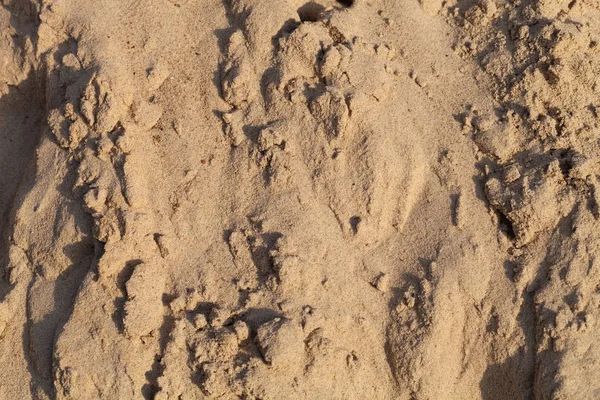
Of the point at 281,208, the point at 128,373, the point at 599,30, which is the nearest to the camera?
the point at 128,373

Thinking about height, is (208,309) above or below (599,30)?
below

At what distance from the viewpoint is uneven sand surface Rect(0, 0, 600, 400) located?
8.24 feet

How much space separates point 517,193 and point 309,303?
3.22 feet

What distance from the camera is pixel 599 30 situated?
286 centimetres

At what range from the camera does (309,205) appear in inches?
106

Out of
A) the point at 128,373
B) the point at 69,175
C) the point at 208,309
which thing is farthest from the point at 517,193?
the point at 69,175

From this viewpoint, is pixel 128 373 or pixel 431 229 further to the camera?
pixel 431 229

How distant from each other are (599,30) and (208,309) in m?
2.15

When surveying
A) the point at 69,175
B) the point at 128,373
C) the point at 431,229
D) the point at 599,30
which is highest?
the point at 599,30

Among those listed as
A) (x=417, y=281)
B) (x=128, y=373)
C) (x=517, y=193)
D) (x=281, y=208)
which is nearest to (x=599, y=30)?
(x=517, y=193)

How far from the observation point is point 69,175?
2.79 metres

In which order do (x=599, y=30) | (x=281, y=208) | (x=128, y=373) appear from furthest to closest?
(x=599, y=30), (x=281, y=208), (x=128, y=373)

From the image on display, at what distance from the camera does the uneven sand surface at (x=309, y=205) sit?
251cm

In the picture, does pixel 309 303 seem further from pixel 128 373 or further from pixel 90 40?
pixel 90 40
